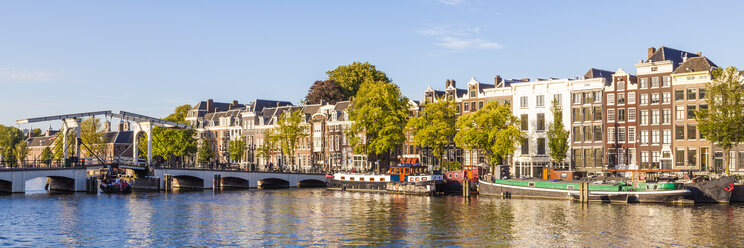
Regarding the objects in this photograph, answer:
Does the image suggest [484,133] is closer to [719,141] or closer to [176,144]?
[719,141]

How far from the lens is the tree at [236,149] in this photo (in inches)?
5846

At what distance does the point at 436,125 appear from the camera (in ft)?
349

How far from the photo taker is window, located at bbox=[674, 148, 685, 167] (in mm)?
94688

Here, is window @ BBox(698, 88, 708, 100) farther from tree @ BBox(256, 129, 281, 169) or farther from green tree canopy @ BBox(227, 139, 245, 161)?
green tree canopy @ BBox(227, 139, 245, 161)

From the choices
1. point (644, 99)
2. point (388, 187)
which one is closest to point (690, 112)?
point (644, 99)

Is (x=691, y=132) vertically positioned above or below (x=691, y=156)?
above

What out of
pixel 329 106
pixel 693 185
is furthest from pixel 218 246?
pixel 329 106

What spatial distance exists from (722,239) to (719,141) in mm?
38899

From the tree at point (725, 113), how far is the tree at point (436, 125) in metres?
31.5

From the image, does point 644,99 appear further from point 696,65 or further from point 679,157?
point 679,157

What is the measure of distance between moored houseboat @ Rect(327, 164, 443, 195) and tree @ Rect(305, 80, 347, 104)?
42.5m

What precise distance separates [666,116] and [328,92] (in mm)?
68587

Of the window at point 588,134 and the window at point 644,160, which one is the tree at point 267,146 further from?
the window at point 644,160

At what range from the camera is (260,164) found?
502ft
